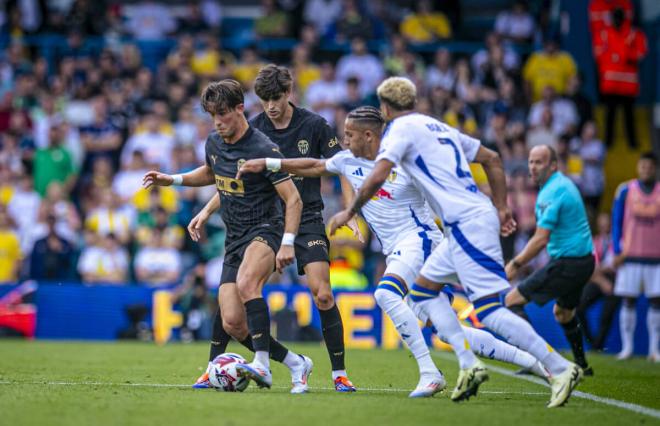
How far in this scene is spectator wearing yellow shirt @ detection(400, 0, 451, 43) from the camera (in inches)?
883

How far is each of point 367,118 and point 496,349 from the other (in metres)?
2.18

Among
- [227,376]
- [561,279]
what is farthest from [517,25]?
[227,376]

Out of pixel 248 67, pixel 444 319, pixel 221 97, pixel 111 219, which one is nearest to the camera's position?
pixel 444 319

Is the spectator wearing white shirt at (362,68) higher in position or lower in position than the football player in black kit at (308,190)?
higher

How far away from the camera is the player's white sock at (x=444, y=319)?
7809mm

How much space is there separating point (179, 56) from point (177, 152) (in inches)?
121

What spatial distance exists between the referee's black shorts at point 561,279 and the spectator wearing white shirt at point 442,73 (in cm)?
1025

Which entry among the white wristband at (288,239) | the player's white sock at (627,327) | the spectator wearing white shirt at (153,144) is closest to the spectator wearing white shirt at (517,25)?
the spectator wearing white shirt at (153,144)

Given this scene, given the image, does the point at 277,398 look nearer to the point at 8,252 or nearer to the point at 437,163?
the point at 437,163

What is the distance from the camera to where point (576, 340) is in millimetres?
11398

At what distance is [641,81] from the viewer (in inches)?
891

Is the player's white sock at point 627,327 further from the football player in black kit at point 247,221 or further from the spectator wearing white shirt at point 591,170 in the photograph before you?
the football player in black kit at point 247,221

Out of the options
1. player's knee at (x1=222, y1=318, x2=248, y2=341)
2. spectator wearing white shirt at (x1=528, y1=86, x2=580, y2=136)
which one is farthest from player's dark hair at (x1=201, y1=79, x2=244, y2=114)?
spectator wearing white shirt at (x1=528, y1=86, x2=580, y2=136)

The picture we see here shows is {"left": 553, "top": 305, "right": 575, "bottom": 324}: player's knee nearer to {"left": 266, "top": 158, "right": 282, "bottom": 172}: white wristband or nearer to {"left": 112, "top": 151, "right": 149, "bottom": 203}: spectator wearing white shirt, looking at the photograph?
{"left": 266, "top": 158, "right": 282, "bottom": 172}: white wristband
